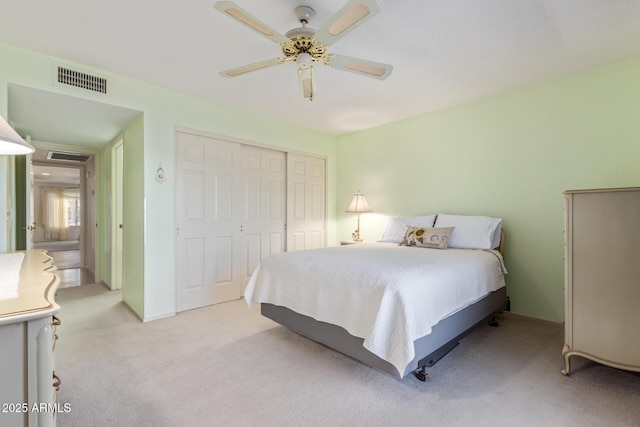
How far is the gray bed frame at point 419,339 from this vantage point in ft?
6.24

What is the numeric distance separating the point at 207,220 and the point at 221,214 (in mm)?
191

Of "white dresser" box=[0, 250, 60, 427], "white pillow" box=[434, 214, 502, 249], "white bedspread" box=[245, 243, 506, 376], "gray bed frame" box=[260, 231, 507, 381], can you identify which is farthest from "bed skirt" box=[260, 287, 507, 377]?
"white dresser" box=[0, 250, 60, 427]

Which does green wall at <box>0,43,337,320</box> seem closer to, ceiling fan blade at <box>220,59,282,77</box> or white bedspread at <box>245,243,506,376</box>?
white bedspread at <box>245,243,506,376</box>

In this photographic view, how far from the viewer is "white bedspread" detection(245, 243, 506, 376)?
1.76m

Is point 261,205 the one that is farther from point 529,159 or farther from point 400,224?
point 529,159

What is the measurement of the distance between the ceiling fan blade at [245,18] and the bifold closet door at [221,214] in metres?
2.02

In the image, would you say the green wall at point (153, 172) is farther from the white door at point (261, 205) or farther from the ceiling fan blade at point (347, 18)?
the ceiling fan blade at point (347, 18)

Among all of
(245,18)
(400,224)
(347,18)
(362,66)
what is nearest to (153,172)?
(245,18)

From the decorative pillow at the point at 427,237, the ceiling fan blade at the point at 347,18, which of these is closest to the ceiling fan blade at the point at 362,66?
the ceiling fan blade at the point at 347,18

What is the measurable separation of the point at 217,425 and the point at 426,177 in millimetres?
3492

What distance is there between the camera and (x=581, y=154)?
9.33 feet

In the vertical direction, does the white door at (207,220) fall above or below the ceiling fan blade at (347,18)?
below

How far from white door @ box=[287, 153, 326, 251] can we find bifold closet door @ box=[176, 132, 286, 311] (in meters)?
0.18

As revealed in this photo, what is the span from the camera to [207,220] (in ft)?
11.7
